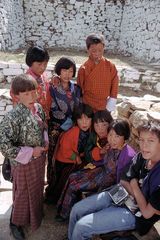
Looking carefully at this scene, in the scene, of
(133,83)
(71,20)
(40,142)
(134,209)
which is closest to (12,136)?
(40,142)

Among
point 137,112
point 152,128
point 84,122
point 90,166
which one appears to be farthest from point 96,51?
point 152,128

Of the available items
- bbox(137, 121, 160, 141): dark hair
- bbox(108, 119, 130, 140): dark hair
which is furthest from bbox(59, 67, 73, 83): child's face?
bbox(137, 121, 160, 141): dark hair

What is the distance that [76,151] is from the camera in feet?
9.85

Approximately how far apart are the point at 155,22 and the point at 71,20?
11.4 feet

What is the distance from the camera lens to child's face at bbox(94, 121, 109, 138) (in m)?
2.88

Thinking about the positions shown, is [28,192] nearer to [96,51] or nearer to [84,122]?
[84,122]

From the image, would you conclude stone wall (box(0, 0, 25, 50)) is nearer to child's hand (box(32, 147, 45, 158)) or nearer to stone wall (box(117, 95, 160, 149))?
stone wall (box(117, 95, 160, 149))

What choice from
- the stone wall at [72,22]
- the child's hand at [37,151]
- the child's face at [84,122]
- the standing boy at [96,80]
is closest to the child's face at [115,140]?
the child's face at [84,122]

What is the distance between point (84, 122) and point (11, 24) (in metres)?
9.21

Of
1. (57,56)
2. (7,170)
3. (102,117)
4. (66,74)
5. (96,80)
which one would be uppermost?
(66,74)

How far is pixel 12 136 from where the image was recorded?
2.54 metres

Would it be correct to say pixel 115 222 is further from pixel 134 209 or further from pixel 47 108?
pixel 47 108

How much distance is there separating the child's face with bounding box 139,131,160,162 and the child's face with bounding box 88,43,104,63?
1.21 meters

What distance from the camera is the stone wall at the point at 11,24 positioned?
1045cm
